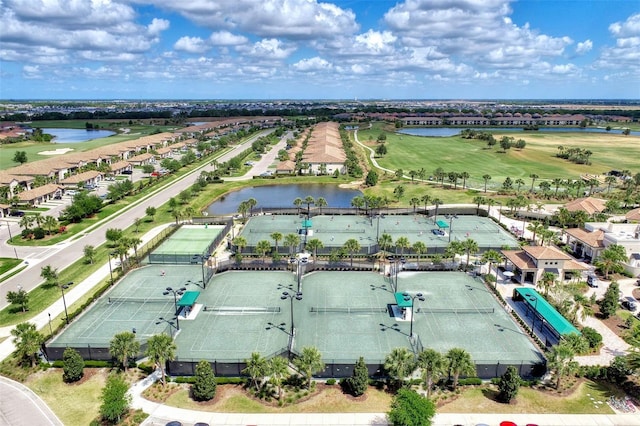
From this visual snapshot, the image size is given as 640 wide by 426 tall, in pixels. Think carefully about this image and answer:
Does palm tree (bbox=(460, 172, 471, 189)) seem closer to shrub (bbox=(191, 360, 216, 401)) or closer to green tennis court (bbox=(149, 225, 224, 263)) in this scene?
green tennis court (bbox=(149, 225, 224, 263))

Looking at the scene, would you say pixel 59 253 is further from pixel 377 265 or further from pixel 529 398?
pixel 529 398

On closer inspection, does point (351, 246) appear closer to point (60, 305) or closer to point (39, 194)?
point (60, 305)

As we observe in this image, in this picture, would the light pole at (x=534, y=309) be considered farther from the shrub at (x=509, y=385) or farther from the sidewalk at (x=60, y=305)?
the sidewalk at (x=60, y=305)

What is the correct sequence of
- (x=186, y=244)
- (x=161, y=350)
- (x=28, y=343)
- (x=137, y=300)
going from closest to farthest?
(x=161, y=350) → (x=28, y=343) → (x=137, y=300) → (x=186, y=244)

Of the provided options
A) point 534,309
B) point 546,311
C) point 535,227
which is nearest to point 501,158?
point 535,227

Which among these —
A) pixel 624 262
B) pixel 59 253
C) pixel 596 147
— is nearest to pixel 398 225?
pixel 624 262

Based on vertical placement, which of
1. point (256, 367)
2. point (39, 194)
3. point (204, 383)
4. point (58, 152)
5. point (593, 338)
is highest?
point (58, 152)

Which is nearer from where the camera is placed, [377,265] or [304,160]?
[377,265]
